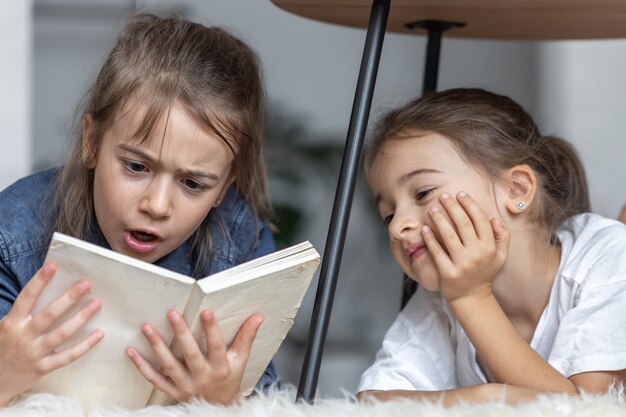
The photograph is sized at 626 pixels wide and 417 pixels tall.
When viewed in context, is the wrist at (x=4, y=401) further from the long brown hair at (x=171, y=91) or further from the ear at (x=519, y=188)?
the ear at (x=519, y=188)

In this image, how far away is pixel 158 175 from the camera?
0.97m

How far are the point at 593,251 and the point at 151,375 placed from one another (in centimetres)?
56

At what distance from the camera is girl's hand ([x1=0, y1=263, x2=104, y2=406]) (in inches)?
30.8

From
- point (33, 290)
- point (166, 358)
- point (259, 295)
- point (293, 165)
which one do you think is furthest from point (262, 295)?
point (293, 165)

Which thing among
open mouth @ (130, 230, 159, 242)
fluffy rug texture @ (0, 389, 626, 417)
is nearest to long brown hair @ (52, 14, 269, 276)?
open mouth @ (130, 230, 159, 242)

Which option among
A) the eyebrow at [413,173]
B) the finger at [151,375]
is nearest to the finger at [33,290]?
the finger at [151,375]

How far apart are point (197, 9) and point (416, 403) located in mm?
1047

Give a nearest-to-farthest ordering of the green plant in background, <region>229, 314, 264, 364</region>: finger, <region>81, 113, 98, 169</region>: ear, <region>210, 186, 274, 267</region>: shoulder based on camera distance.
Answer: <region>229, 314, 264, 364</region>: finger < <region>81, 113, 98, 169</region>: ear < <region>210, 186, 274, 267</region>: shoulder < the green plant in background

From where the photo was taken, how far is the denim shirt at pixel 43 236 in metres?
1.01

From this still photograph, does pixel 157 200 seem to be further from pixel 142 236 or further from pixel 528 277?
pixel 528 277

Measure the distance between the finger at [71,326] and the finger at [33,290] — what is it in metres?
0.03

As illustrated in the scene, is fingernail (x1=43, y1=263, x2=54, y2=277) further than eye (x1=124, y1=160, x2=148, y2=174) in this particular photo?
No

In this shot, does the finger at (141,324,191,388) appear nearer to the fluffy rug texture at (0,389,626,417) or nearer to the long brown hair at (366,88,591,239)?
the fluffy rug texture at (0,389,626,417)

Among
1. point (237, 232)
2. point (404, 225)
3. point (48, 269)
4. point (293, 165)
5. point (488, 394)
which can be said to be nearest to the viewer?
point (48, 269)
